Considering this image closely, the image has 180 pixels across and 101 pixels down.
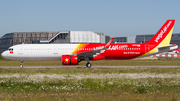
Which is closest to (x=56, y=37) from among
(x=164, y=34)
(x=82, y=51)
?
(x=82, y=51)

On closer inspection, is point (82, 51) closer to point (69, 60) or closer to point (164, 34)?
point (69, 60)

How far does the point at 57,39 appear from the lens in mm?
84688

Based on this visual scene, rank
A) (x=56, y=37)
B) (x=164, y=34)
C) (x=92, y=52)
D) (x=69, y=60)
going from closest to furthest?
(x=69, y=60), (x=92, y=52), (x=164, y=34), (x=56, y=37)

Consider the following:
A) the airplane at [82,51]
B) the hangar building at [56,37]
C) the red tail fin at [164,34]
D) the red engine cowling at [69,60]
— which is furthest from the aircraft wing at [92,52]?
the hangar building at [56,37]

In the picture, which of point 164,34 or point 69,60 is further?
point 164,34

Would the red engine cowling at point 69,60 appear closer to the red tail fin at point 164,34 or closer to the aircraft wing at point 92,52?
the aircraft wing at point 92,52

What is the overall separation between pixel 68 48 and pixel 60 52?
1.30 metres

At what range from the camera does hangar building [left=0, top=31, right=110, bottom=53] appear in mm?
84875

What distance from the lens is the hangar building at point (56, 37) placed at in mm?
84875

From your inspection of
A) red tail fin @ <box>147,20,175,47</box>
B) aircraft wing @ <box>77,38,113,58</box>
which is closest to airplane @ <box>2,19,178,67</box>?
aircraft wing @ <box>77,38,113,58</box>

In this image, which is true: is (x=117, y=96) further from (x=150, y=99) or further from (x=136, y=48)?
(x=136, y=48)

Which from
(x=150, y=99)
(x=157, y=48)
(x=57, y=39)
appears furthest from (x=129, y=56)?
(x=57, y=39)

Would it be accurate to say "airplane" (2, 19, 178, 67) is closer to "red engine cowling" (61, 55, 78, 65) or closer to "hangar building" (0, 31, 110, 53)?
"red engine cowling" (61, 55, 78, 65)

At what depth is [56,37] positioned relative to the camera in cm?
8456
